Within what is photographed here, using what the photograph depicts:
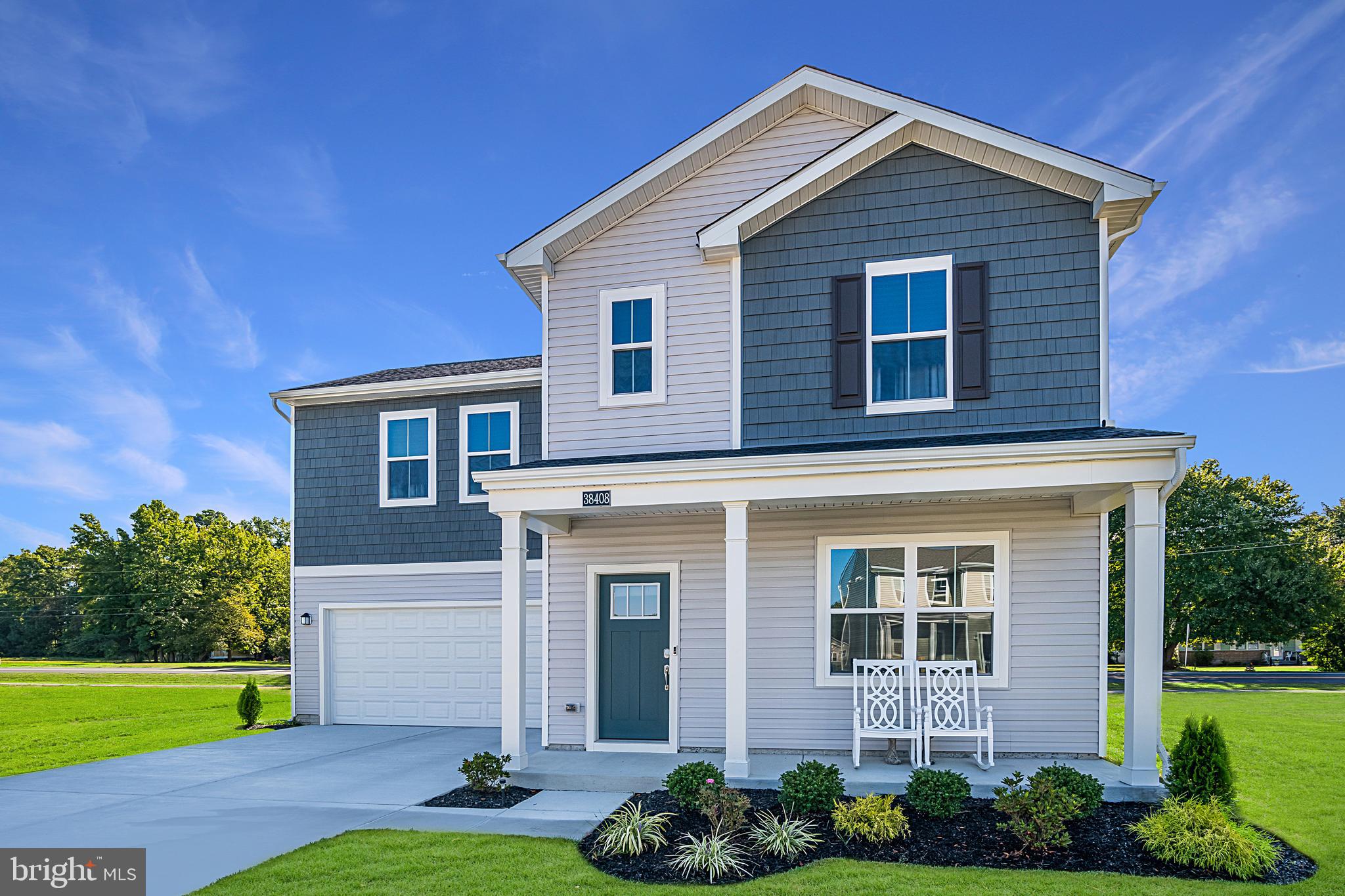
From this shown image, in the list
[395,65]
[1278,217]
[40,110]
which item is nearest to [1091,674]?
[1278,217]

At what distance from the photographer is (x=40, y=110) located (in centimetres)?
1680

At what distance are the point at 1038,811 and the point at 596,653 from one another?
5218mm

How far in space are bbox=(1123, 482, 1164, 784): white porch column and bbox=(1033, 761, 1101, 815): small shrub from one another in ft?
3.09

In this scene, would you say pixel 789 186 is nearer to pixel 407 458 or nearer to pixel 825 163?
pixel 825 163

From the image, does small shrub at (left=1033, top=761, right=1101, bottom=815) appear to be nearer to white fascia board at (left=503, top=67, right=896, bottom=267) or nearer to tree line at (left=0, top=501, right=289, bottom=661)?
white fascia board at (left=503, top=67, right=896, bottom=267)

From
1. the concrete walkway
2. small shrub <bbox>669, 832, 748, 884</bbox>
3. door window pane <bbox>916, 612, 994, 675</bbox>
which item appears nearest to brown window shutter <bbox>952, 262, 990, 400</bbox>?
door window pane <bbox>916, 612, 994, 675</bbox>

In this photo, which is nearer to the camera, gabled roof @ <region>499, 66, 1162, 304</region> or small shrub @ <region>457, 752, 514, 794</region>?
small shrub @ <region>457, 752, 514, 794</region>

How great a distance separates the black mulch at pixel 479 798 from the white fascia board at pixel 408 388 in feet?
20.3

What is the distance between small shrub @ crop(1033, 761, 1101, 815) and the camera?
20.5ft

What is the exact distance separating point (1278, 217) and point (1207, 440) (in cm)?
1556

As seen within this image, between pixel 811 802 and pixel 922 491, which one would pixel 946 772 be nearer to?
pixel 811 802

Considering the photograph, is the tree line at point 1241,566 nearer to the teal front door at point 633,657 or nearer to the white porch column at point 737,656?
the teal front door at point 633,657

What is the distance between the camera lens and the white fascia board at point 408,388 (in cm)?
1261

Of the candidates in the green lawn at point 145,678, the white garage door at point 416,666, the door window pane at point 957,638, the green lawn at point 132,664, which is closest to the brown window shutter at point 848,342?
the door window pane at point 957,638
